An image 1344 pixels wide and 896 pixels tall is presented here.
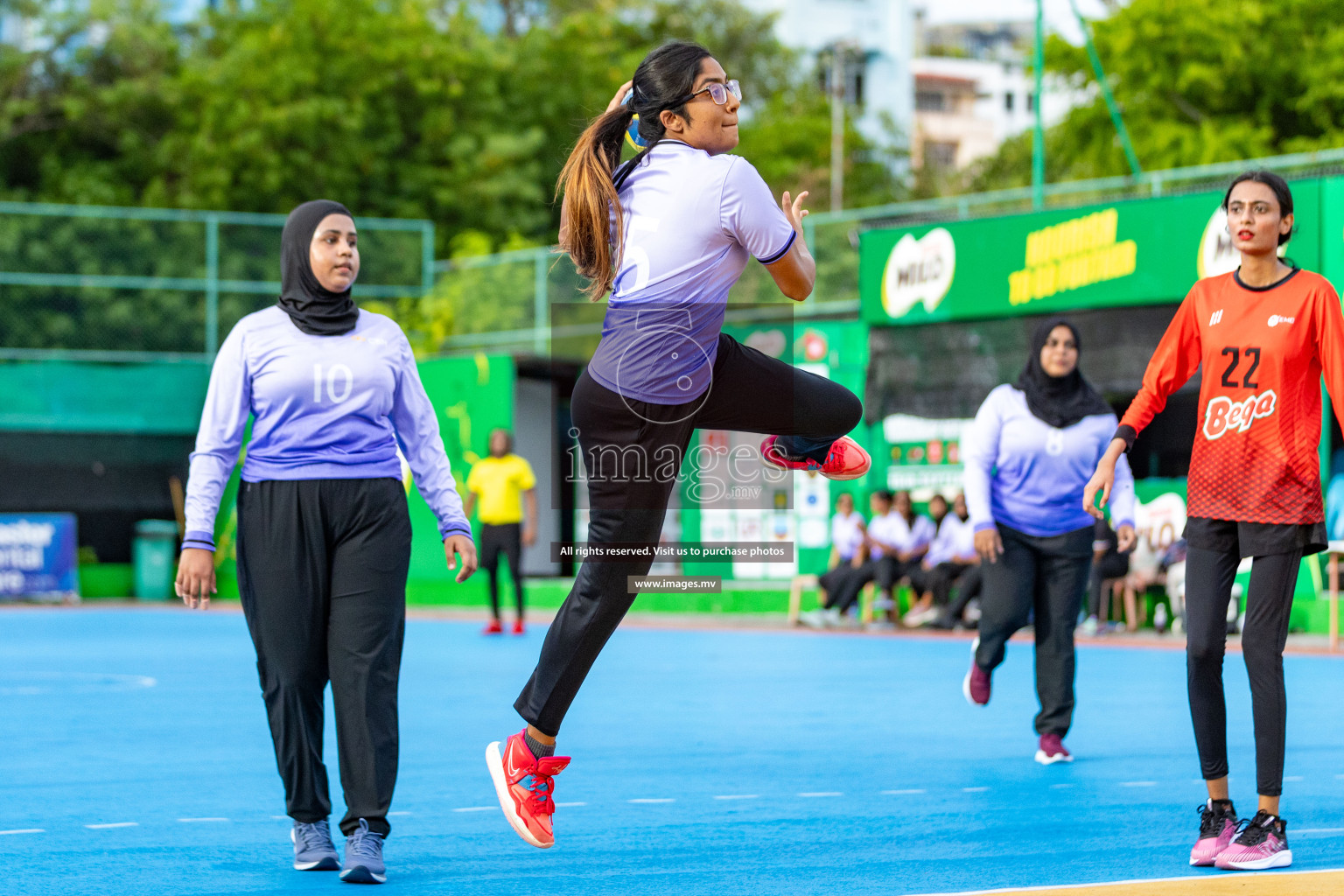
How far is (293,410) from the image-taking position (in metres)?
5.29

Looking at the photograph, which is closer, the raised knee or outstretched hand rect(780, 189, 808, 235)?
outstretched hand rect(780, 189, 808, 235)

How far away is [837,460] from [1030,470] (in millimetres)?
3158

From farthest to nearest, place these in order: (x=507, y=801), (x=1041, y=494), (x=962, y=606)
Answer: (x=962, y=606) < (x=1041, y=494) < (x=507, y=801)

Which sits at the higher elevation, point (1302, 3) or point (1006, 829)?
point (1302, 3)

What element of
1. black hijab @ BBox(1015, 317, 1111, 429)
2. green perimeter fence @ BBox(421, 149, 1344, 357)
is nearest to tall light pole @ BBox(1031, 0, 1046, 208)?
green perimeter fence @ BBox(421, 149, 1344, 357)

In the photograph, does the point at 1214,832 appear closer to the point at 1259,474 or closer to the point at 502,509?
the point at 1259,474

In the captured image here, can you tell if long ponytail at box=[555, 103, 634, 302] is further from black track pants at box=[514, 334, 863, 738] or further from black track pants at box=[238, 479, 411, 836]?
black track pants at box=[238, 479, 411, 836]

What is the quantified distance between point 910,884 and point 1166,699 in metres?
6.23

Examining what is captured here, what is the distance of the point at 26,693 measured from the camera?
11.0m

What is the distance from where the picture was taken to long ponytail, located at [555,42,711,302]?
15.3ft

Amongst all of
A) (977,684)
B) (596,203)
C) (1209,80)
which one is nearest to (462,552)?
(596,203)

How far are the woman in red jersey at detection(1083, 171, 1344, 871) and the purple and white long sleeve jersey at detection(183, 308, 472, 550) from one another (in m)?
2.45

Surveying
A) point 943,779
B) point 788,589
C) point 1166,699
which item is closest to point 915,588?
point 788,589

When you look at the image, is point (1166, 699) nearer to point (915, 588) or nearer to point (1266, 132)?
point (915, 588)
